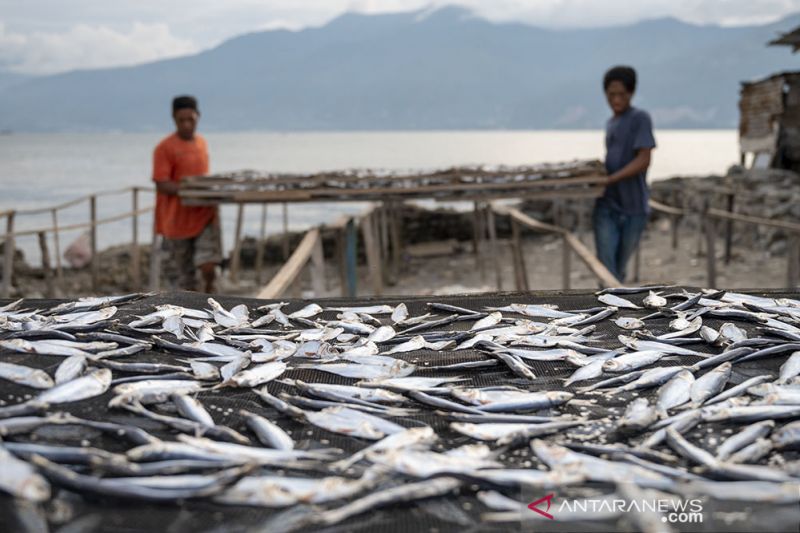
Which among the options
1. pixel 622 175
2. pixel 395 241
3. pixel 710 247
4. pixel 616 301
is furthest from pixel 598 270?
pixel 395 241

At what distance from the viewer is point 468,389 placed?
1846 millimetres

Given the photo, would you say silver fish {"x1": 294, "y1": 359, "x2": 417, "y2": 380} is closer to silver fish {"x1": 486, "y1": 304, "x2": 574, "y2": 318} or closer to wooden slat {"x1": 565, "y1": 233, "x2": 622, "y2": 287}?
silver fish {"x1": 486, "y1": 304, "x2": 574, "y2": 318}

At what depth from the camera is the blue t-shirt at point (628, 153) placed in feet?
16.4

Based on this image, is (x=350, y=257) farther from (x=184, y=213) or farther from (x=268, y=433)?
(x=268, y=433)

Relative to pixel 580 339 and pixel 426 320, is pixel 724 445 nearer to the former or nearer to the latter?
pixel 580 339

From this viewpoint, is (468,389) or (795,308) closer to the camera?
(468,389)

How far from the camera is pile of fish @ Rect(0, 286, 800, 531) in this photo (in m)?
1.36

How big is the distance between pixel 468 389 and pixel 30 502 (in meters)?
1.07

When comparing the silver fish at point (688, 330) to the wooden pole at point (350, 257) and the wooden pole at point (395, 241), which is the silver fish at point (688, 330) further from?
the wooden pole at point (395, 241)

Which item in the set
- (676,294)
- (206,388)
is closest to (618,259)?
(676,294)

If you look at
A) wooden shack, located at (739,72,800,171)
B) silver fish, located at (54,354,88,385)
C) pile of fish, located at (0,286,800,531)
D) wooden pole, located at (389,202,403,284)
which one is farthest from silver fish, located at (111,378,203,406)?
wooden shack, located at (739,72,800,171)

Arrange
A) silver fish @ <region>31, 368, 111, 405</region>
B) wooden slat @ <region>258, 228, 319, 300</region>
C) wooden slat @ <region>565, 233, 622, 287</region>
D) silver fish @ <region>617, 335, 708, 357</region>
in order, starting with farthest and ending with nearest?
wooden slat @ <region>565, 233, 622, 287</region>, wooden slat @ <region>258, 228, 319, 300</region>, silver fish @ <region>617, 335, 708, 357</region>, silver fish @ <region>31, 368, 111, 405</region>

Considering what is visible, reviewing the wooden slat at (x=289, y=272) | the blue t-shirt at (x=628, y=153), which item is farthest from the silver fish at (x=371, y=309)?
→ the blue t-shirt at (x=628, y=153)

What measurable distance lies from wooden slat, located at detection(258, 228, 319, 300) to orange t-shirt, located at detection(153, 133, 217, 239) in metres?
1.49
